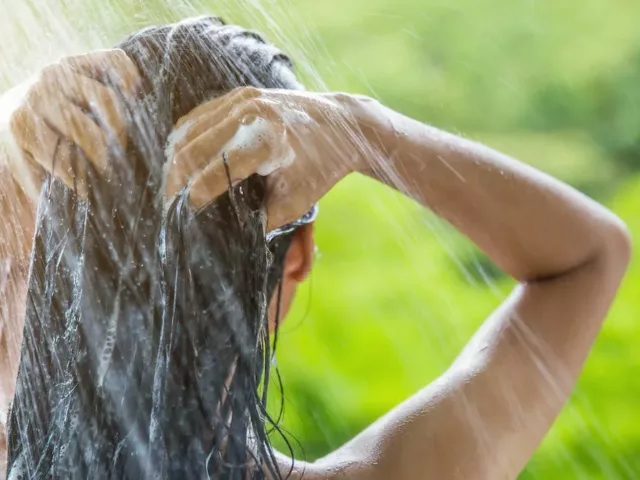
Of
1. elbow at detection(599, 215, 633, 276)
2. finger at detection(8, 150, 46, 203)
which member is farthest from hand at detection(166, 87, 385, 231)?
elbow at detection(599, 215, 633, 276)

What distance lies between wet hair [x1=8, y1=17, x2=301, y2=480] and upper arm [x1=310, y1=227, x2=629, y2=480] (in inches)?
4.5

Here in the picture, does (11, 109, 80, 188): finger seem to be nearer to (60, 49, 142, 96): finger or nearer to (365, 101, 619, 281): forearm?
(60, 49, 142, 96): finger

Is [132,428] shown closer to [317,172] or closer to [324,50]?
[317,172]

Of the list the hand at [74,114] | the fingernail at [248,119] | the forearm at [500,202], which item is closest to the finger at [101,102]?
the hand at [74,114]

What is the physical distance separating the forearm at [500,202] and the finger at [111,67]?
21 centimetres

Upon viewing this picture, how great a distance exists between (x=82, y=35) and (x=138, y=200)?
0.36 meters

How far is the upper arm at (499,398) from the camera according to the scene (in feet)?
2.17

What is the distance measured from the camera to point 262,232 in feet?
2.00

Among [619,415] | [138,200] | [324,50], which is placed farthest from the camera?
[619,415]

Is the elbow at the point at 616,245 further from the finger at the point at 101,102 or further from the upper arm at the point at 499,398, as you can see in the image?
the finger at the point at 101,102

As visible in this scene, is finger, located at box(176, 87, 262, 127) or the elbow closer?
finger, located at box(176, 87, 262, 127)

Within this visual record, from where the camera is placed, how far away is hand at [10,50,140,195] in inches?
22.6

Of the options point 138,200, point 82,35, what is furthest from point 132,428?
point 82,35

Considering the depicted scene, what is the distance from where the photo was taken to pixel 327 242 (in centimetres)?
122
